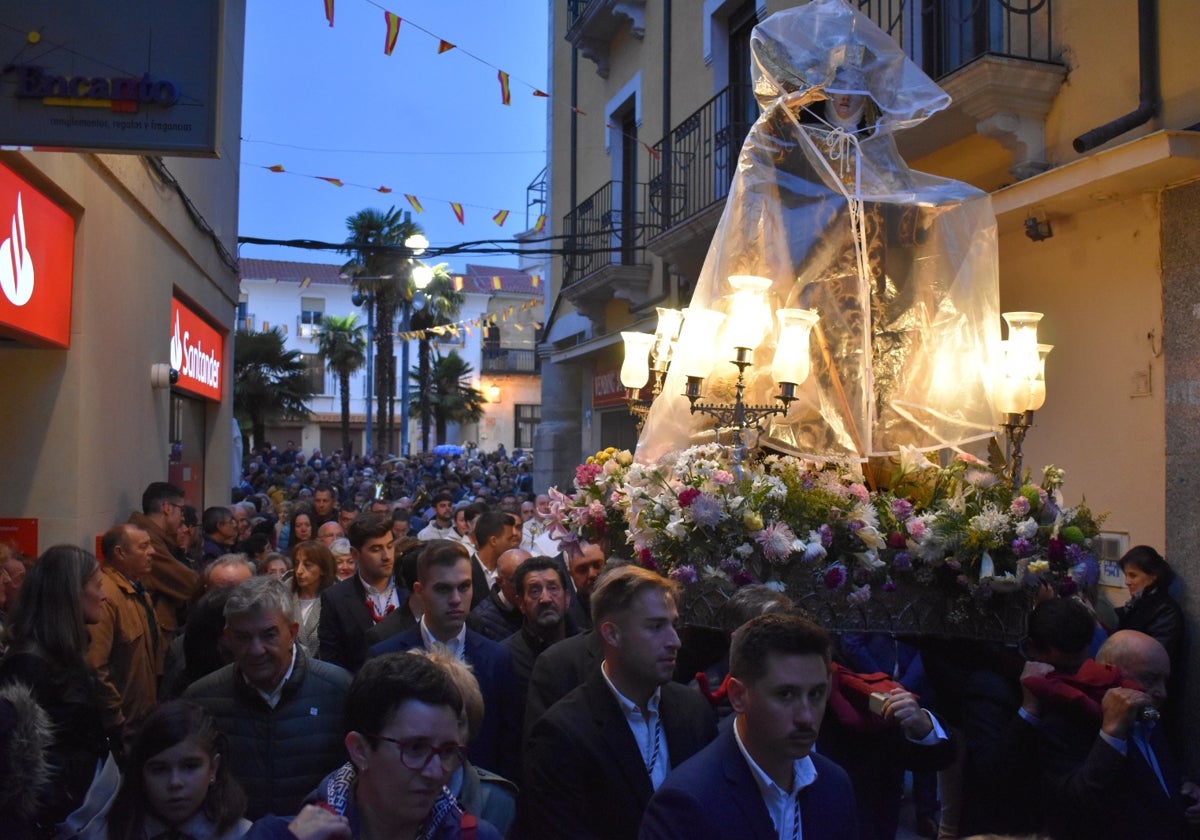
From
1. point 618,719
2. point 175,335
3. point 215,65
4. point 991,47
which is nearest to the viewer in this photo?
point 618,719

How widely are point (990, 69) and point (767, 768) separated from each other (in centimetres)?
617

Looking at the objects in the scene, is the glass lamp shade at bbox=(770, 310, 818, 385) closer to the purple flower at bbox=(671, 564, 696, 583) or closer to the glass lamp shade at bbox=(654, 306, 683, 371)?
the purple flower at bbox=(671, 564, 696, 583)

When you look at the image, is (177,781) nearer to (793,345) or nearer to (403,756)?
(403,756)

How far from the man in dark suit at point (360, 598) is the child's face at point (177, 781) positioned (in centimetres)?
237

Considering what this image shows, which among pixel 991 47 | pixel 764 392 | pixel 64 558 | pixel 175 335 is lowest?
pixel 64 558

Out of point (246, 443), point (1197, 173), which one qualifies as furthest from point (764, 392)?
point (246, 443)

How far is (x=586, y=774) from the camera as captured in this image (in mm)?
3166

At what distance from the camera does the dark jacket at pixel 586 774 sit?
312cm

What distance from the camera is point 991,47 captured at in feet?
27.8

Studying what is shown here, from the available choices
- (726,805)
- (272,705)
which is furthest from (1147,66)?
(272,705)

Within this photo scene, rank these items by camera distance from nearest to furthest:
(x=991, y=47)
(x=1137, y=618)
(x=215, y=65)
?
1. (x=215, y=65)
2. (x=1137, y=618)
3. (x=991, y=47)

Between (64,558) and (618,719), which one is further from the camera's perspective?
(64,558)

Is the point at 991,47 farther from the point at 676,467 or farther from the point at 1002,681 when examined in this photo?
the point at 1002,681

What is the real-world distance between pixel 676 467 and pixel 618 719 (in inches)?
67.4
